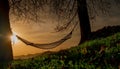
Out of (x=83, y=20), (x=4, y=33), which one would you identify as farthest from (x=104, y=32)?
(x=4, y=33)

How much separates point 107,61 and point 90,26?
43.7ft

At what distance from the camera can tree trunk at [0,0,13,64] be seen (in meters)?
11.9

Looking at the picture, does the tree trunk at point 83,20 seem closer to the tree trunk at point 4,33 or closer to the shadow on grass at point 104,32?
the shadow on grass at point 104,32

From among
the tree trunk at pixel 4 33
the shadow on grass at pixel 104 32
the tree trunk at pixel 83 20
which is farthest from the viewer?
the shadow on grass at pixel 104 32

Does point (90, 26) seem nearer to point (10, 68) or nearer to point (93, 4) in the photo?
point (93, 4)

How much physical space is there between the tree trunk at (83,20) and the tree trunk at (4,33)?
28.1 feet

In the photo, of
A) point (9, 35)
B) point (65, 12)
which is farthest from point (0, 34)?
point (65, 12)

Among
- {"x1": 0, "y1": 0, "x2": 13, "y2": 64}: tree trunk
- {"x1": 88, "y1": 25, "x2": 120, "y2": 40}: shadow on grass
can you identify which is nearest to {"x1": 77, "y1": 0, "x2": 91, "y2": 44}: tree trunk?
{"x1": 88, "y1": 25, "x2": 120, "y2": 40}: shadow on grass

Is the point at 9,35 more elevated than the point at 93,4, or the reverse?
the point at 93,4

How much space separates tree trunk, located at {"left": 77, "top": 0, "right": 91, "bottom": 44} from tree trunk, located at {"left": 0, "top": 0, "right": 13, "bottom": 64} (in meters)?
8.57

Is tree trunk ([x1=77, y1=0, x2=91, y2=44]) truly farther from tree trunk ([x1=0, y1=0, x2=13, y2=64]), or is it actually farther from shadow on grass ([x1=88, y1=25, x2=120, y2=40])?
tree trunk ([x1=0, y1=0, x2=13, y2=64])

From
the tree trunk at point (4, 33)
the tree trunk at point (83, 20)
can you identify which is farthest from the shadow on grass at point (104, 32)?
the tree trunk at point (4, 33)

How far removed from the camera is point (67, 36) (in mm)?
18391

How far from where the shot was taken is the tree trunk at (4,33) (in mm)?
11930
